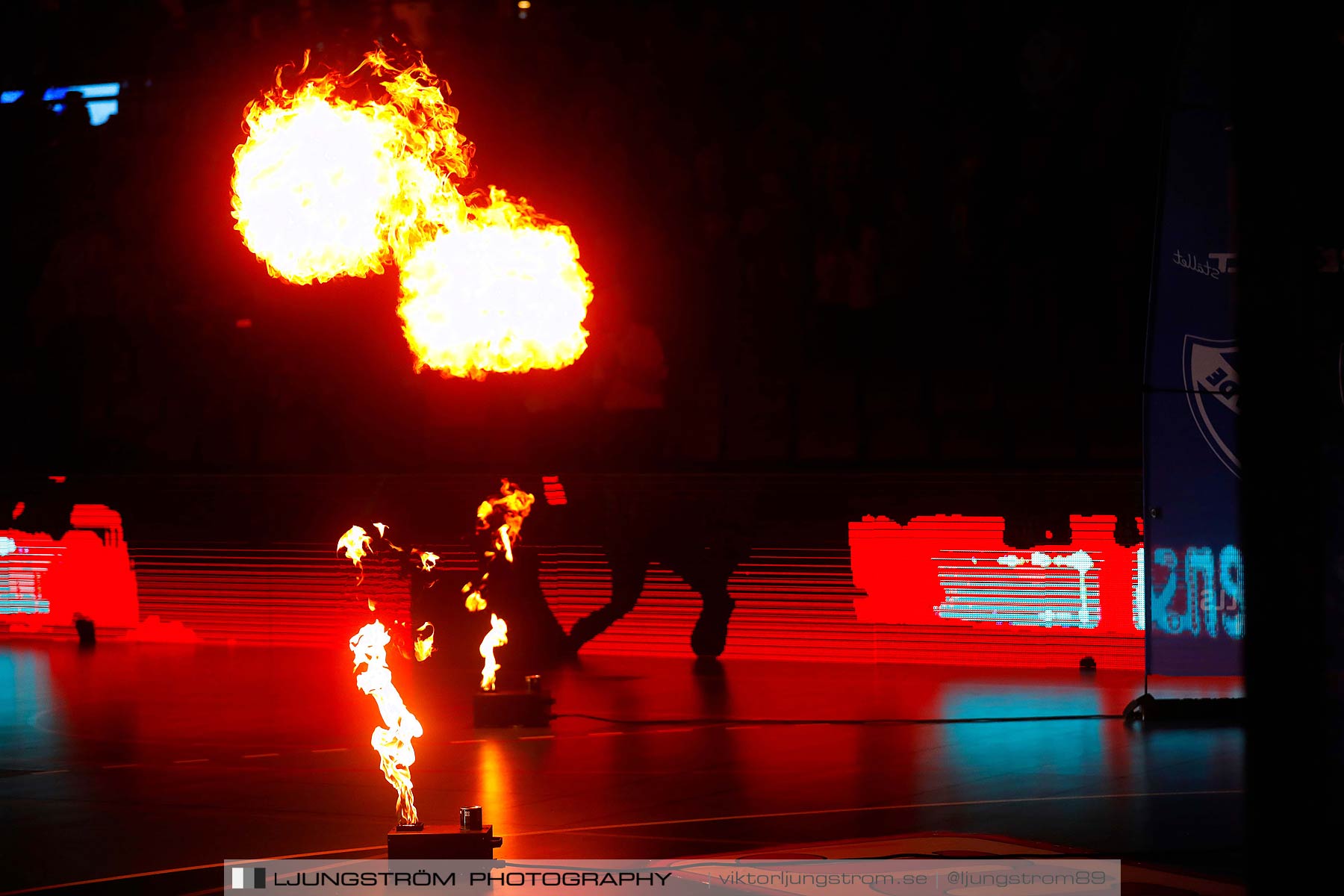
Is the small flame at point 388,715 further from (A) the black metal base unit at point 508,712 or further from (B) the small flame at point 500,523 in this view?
(B) the small flame at point 500,523

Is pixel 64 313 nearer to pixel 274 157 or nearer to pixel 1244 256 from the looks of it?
pixel 274 157

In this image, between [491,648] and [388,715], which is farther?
[491,648]

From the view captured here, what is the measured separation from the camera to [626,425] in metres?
19.1

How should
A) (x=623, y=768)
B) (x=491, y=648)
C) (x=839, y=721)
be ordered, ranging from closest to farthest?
(x=623, y=768), (x=839, y=721), (x=491, y=648)

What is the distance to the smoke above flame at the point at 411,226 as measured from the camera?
15.2 meters

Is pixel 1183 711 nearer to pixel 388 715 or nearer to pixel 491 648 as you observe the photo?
pixel 491 648

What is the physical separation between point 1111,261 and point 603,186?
6244 mm

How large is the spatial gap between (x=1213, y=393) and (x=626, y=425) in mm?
8689

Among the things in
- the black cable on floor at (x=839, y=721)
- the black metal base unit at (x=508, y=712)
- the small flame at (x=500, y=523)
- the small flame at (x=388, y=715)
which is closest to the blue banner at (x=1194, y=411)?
the black cable on floor at (x=839, y=721)

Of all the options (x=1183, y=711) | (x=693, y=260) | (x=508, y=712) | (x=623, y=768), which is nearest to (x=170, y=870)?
(x=623, y=768)

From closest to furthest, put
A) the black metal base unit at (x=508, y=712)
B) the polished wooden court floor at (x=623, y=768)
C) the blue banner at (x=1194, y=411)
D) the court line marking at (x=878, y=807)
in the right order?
the polished wooden court floor at (x=623, y=768) → the court line marking at (x=878, y=807) → the blue banner at (x=1194, y=411) → the black metal base unit at (x=508, y=712)

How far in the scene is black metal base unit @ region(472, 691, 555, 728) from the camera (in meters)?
12.9

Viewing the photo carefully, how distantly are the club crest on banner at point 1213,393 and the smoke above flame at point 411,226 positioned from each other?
7.49 m

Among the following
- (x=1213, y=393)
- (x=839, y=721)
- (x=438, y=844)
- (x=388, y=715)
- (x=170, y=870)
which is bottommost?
(x=839, y=721)
